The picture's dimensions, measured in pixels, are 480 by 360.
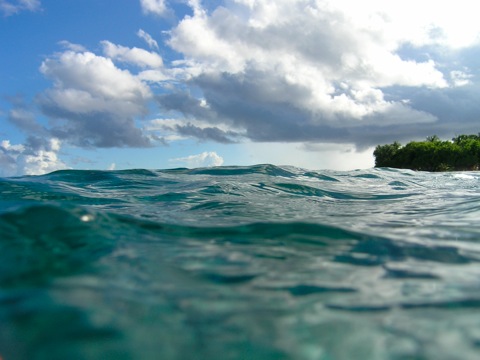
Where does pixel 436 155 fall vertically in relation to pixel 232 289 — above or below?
above

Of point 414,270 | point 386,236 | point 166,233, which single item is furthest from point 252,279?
point 386,236

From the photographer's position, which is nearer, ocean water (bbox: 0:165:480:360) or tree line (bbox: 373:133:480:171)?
ocean water (bbox: 0:165:480:360)

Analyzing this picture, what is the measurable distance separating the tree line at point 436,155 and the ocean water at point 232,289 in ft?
205

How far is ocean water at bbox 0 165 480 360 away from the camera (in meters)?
1.43

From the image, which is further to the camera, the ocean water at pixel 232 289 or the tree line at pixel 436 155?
the tree line at pixel 436 155

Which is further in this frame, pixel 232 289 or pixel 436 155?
pixel 436 155

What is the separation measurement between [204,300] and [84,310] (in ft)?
1.64

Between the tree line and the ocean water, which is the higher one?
the tree line

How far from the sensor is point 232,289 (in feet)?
6.26

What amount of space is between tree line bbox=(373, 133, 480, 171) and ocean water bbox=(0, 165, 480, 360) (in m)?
62.6

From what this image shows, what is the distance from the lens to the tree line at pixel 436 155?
194 feet

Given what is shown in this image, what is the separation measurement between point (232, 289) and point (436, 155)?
68.1 m

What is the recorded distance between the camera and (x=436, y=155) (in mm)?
62438

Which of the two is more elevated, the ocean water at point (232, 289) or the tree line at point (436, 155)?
the tree line at point (436, 155)
